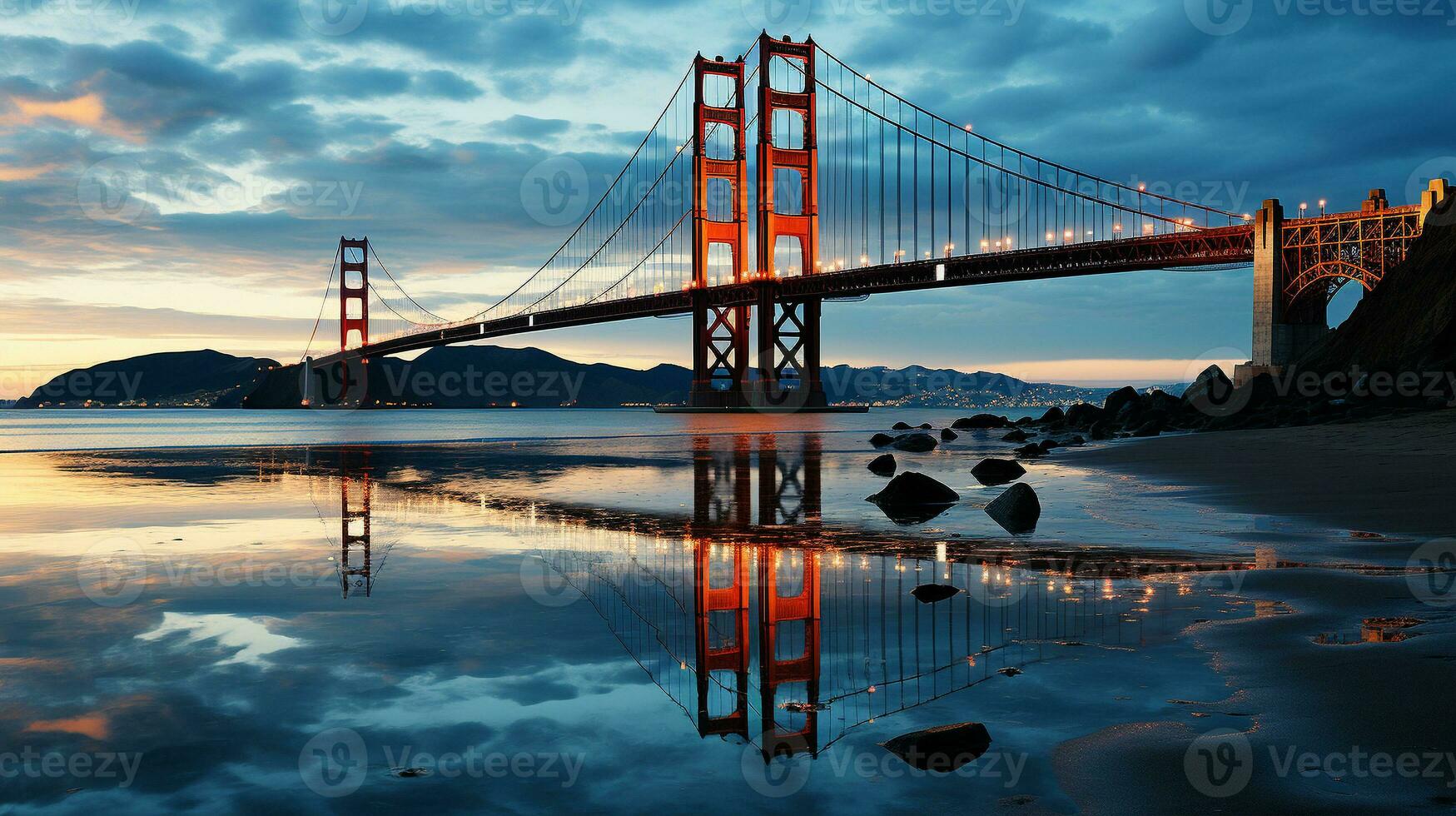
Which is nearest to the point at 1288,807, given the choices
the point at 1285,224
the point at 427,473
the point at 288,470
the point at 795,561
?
the point at 795,561

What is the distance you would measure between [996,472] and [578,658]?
33.2ft

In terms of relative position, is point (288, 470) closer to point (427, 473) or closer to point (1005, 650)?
point (427, 473)

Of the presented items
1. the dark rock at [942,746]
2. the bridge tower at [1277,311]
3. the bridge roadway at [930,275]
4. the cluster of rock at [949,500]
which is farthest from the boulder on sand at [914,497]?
the bridge roadway at [930,275]

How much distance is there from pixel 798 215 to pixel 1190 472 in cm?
5529

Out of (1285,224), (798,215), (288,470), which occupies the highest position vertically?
(798,215)

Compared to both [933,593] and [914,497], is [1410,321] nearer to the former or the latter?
[914,497]

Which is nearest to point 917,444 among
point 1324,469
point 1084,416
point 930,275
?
point 1324,469

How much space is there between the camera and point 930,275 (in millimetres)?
54375

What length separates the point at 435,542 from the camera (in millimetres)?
7957

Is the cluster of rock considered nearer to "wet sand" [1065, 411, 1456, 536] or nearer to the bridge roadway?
"wet sand" [1065, 411, 1456, 536]

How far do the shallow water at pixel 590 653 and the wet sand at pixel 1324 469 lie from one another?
3.34 ft

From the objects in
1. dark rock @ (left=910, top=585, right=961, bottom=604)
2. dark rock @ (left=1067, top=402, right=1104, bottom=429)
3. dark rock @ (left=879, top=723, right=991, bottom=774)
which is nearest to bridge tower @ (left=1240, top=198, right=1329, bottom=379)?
dark rock @ (left=1067, top=402, right=1104, bottom=429)

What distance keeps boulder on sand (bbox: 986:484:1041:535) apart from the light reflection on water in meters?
0.37

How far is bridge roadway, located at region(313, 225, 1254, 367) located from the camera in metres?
45.4
